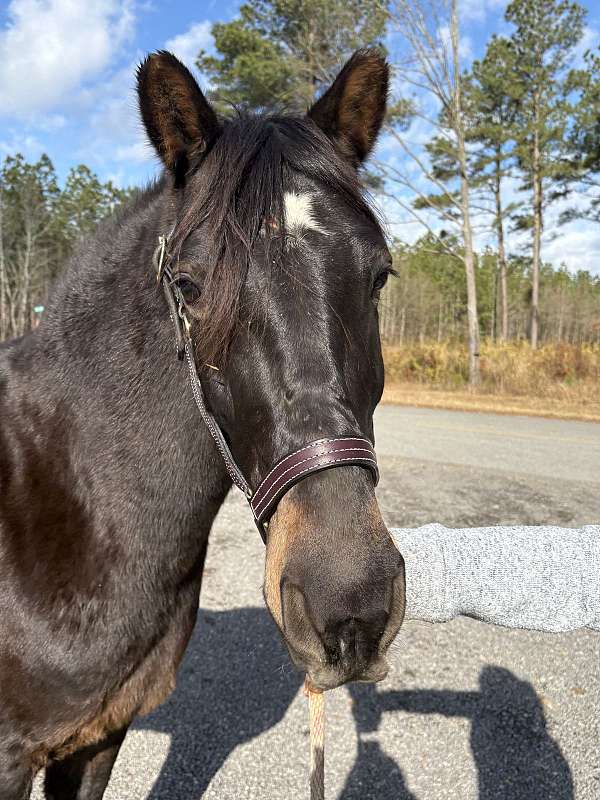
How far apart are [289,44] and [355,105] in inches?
802

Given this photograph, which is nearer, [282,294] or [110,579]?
[282,294]

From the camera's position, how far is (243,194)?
157cm

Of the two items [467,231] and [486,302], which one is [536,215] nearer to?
[467,231]

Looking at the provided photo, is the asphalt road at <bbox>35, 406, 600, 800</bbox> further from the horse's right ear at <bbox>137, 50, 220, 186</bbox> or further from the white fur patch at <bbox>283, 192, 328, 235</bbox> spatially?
the horse's right ear at <bbox>137, 50, 220, 186</bbox>

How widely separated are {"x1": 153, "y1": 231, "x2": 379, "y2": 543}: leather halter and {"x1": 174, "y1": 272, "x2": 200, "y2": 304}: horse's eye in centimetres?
1

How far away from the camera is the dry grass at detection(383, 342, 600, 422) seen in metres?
15.4

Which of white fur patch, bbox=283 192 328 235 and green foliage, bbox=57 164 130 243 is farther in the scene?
green foliage, bbox=57 164 130 243

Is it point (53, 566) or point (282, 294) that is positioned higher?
point (282, 294)

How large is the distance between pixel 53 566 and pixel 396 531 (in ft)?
3.88

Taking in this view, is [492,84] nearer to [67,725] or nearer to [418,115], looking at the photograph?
[418,115]

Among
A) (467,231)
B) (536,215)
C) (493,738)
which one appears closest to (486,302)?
(536,215)

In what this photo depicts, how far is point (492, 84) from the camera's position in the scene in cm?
2575

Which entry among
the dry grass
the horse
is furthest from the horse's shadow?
the dry grass

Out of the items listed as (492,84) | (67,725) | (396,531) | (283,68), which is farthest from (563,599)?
(492,84)
